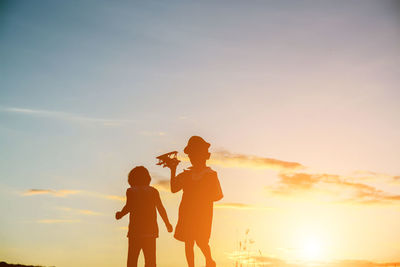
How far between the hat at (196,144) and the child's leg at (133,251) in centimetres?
229

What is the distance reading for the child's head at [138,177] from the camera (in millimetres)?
10812

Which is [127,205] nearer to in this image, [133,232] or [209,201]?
[133,232]

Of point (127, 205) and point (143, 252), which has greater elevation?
point (127, 205)

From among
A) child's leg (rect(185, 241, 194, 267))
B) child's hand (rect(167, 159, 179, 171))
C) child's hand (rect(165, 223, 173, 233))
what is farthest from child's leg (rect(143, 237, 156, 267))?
child's hand (rect(167, 159, 179, 171))

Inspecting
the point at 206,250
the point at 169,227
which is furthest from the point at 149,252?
the point at 206,250

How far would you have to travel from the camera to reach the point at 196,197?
10.3m

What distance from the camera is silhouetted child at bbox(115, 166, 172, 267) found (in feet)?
34.7

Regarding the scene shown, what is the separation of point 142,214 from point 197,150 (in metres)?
1.89

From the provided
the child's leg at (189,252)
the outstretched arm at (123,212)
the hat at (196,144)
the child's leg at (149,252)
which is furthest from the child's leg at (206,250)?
the hat at (196,144)

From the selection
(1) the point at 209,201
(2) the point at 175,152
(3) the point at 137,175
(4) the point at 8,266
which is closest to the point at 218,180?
(1) the point at 209,201

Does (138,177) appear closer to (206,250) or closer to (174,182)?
(174,182)

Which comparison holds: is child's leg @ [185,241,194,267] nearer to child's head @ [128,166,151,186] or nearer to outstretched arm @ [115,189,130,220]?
outstretched arm @ [115,189,130,220]

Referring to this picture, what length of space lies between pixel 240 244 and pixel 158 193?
278 cm

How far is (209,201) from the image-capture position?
408 inches
